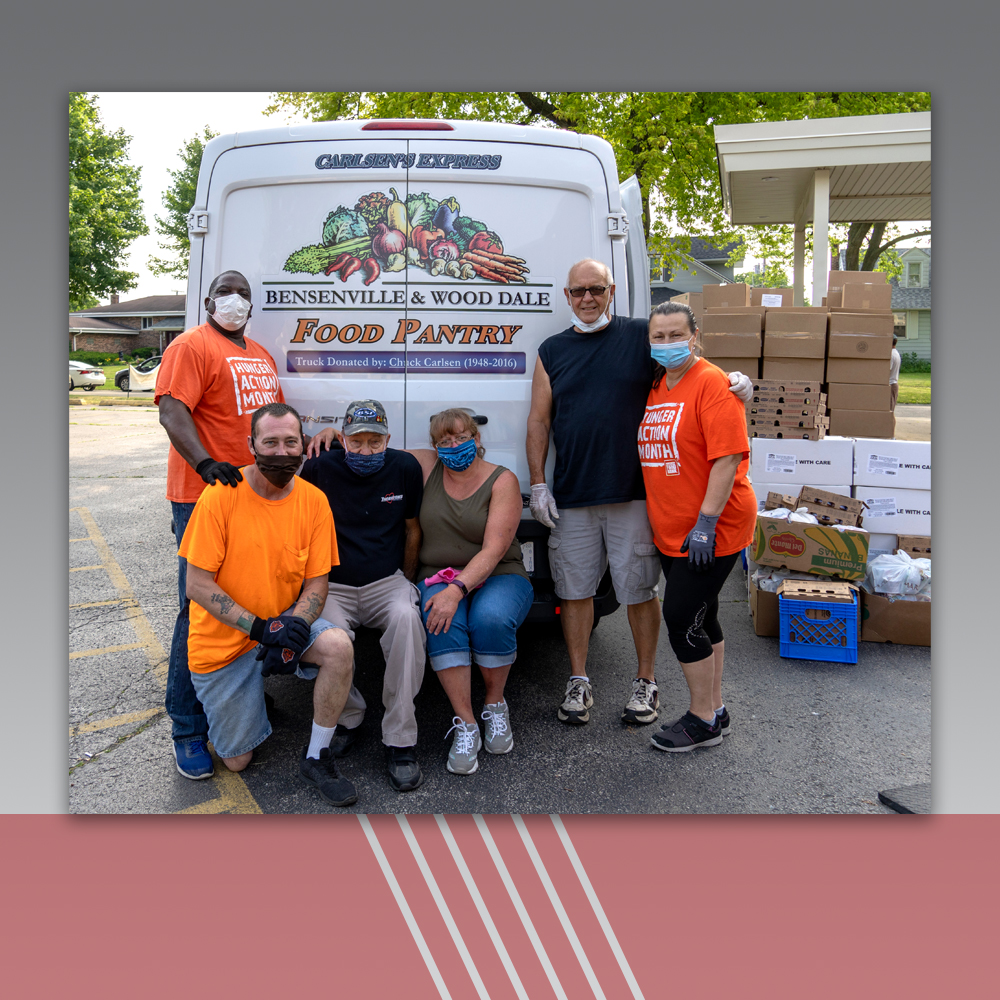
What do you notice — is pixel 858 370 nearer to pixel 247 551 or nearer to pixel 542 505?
pixel 542 505

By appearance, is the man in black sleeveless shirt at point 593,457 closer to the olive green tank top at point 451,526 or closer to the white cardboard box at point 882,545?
the olive green tank top at point 451,526

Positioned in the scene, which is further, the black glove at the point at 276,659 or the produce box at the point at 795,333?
the produce box at the point at 795,333

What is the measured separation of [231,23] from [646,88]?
4.60 ft

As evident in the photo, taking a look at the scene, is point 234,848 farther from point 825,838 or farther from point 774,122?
point 774,122

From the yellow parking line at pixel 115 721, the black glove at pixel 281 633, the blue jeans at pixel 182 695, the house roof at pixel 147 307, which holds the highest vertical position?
the house roof at pixel 147 307

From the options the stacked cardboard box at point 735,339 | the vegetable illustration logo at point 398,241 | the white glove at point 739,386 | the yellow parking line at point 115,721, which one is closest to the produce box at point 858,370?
the stacked cardboard box at point 735,339

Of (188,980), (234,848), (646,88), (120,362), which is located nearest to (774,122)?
(646,88)

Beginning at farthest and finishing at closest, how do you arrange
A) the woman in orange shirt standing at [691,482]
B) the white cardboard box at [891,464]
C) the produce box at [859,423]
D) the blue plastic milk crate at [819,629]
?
the produce box at [859,423] < the white cardboard box at [891,464] < the blue plastic milk crate at [819,629] < the woman in orange shirt standing at [691,482]

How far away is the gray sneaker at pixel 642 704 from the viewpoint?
3.24 metres

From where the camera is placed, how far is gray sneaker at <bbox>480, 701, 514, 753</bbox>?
3.01 metres

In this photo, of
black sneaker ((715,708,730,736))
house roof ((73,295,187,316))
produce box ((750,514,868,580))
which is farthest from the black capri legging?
house roof ((73,295,187,316))

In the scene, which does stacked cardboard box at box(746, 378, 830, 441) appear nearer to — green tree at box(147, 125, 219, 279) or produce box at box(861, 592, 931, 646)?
produce box at box(861, 592, 931, 646)

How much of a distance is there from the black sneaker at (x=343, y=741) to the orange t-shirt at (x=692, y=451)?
1385 millimetres

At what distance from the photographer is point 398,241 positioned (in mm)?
3094
